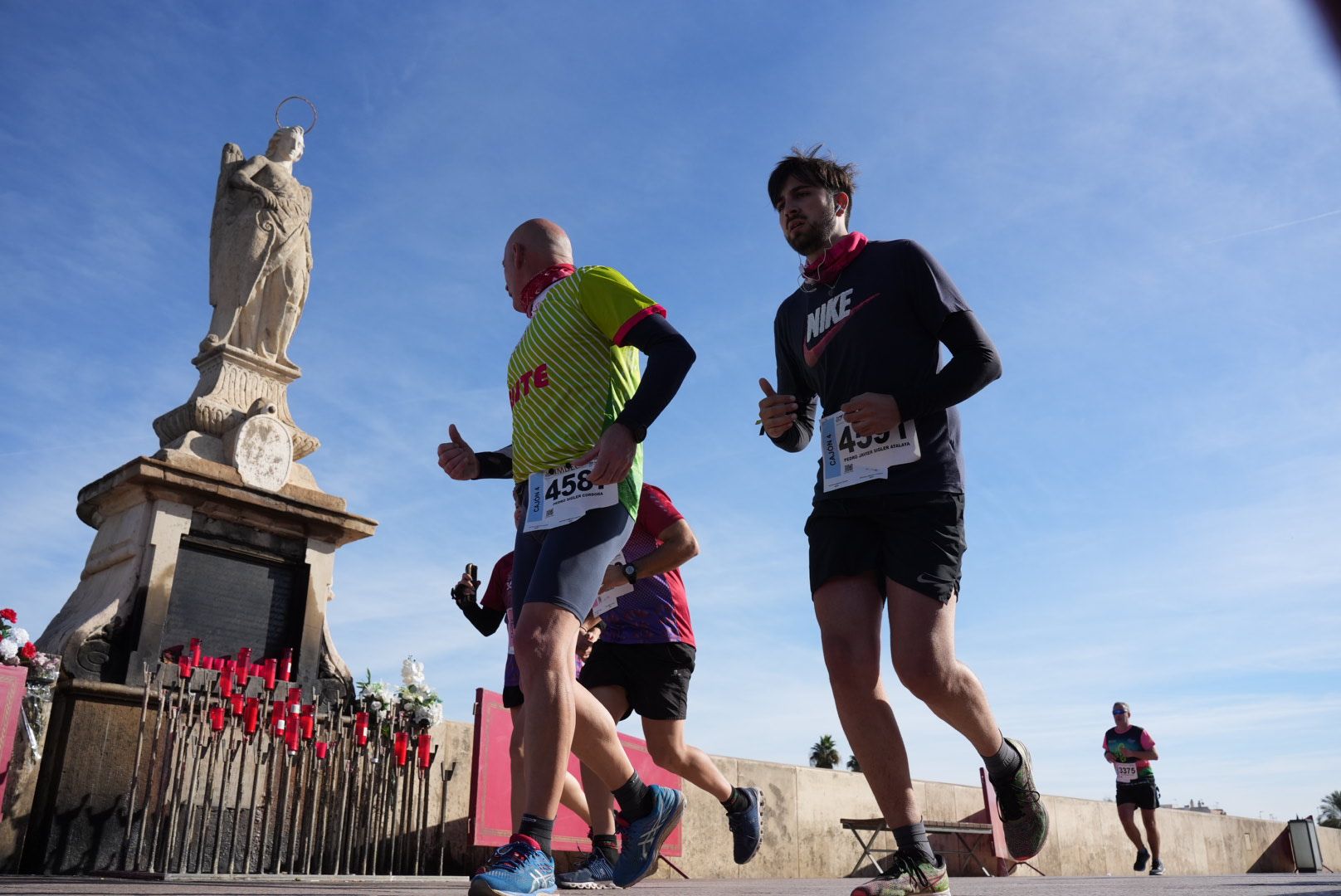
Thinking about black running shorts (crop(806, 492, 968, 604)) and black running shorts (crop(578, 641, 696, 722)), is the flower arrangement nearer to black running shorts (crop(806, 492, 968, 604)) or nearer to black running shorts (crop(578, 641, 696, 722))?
black running shorts (crop(578, 641, 696, 722))

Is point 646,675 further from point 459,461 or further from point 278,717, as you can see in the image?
point 278,717

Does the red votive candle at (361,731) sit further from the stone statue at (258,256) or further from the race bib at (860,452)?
the race bib at (860,452)

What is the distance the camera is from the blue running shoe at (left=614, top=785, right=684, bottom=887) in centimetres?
371

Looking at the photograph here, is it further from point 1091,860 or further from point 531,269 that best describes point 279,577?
point 1091,860

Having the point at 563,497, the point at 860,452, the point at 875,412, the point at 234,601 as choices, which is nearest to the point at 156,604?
the point at 234,601

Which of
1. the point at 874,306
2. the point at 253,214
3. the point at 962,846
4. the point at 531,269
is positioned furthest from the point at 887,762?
the point at 962,846

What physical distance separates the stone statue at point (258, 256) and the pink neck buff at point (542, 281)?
275 inches

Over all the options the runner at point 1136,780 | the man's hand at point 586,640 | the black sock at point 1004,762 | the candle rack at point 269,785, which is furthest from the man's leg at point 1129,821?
the black sock at point 1004,762

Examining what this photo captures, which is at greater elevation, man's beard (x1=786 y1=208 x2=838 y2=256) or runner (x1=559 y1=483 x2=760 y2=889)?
man's beard (x1=786 y1=208 x2=838 y2=256)

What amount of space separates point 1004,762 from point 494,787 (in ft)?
16.4

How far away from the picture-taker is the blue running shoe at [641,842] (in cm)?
371

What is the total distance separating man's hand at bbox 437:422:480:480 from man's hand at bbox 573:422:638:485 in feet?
3.31

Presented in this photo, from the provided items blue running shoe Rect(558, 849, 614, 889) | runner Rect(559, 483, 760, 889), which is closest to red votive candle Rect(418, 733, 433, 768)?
runner Rect(559, 483, 760, 889)

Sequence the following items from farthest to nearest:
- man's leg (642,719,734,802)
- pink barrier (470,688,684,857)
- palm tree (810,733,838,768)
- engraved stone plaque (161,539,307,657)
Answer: palm tree (810,733,838,768) → engraved stone plaque (161,539,307,657) → pink barrier (470,688,684,857) → man's leg (642,719,734,802)
